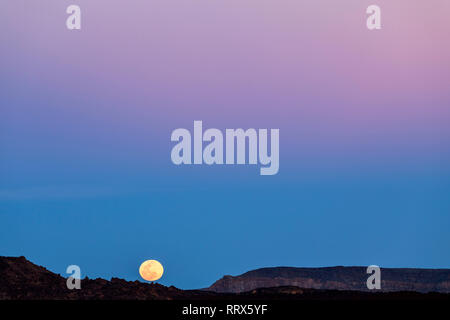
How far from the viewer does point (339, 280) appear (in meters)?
129

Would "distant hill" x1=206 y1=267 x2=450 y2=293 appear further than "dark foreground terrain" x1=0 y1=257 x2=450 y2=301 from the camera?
Yes

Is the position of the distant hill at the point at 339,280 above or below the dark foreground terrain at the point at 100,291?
above

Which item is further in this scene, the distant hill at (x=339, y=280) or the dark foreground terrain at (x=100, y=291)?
the distant hill at (x=339, y=280)

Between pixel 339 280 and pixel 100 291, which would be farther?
pixel 339 280

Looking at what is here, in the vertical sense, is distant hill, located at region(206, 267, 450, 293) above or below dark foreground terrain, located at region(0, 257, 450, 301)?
above

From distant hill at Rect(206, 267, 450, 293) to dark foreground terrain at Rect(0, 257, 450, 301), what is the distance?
193 ft

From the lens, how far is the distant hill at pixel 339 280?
12569cm

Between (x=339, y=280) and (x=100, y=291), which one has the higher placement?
(x=339, y=280)

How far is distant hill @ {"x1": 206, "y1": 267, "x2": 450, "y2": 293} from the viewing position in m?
126

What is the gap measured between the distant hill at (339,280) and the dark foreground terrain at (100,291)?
58933 millimetres

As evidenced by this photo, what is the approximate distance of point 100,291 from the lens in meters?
60.1

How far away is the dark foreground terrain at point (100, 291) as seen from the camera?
58.6 meters

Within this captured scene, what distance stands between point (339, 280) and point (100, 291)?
76673mm
